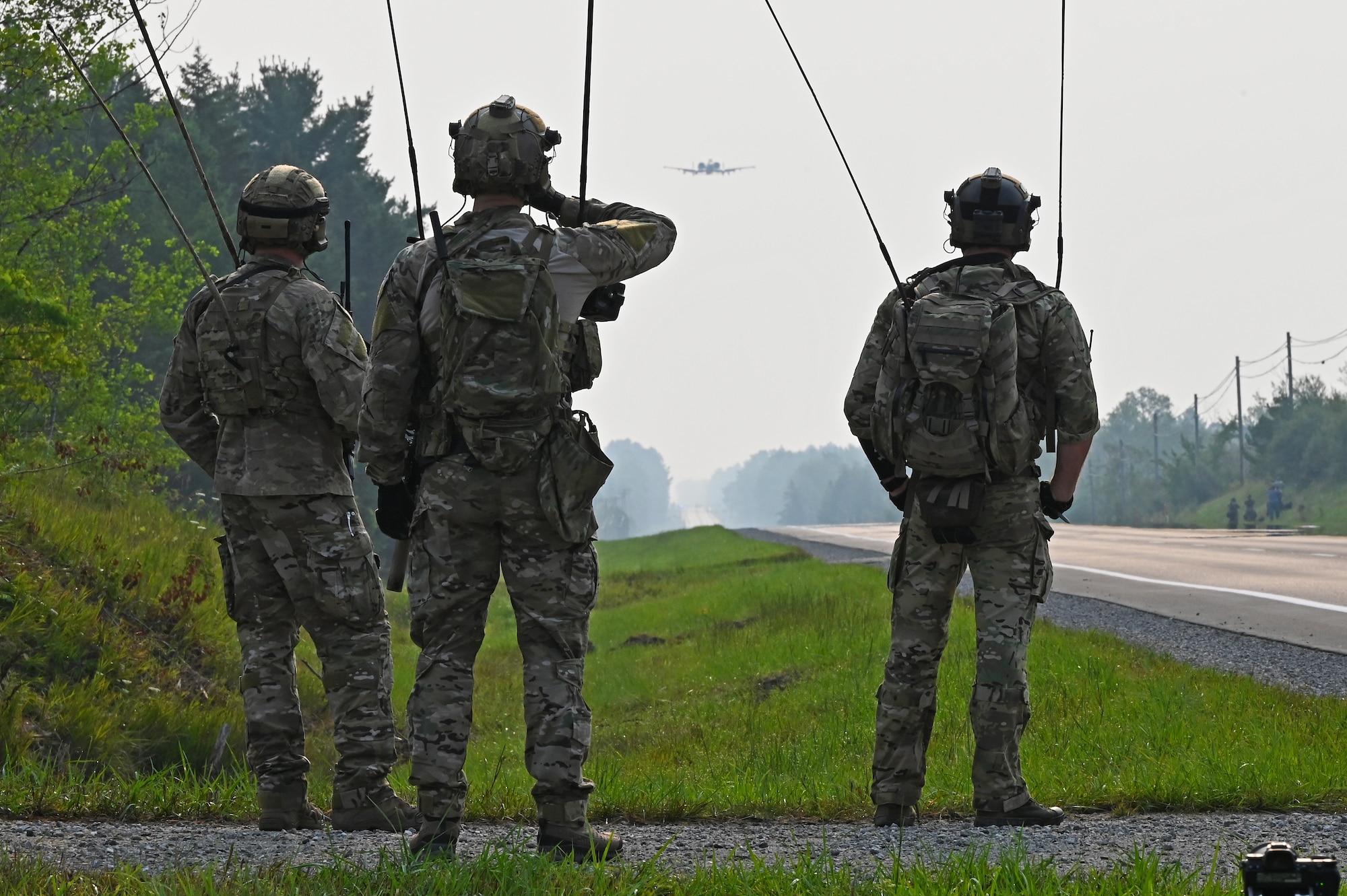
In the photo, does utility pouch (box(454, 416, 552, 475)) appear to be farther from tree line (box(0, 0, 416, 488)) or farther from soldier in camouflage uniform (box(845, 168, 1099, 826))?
tree line (box(0, 0, 416, 488))

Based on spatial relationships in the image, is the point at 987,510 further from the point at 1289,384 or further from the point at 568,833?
the point at 1289,384

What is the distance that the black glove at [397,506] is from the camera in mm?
4688

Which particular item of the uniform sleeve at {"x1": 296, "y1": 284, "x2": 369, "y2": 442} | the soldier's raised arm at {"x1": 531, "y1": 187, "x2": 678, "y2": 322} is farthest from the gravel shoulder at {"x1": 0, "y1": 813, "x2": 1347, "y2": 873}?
the soldier's raised arm at {"x1": 531, "y1": 187, "x2": 678, "y2": 322}

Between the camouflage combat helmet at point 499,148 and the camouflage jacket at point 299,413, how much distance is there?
1.12m

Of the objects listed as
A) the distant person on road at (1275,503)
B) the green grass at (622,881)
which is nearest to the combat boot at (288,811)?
the green grass at (622,881)

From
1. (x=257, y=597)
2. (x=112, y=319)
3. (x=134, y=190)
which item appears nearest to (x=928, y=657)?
Answer: (x=257, y=597)

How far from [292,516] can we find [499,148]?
5.79 feet

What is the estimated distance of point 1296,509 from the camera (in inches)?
2056

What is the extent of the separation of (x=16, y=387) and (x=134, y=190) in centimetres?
3201

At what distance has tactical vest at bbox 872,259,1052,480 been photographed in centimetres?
513

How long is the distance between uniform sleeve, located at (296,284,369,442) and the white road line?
1024 cm

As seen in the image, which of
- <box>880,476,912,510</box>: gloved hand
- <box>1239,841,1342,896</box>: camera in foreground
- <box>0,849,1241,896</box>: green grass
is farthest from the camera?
<box>880,476,912,510</box>: gloved hand

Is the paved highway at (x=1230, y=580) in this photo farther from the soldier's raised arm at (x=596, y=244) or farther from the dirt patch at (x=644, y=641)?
the soldier's raised arm at (x=596, y=244)

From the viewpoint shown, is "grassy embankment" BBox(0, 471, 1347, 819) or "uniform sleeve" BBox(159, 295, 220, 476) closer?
"grassy embankment" BBox(0, 471, 1347, 819)
